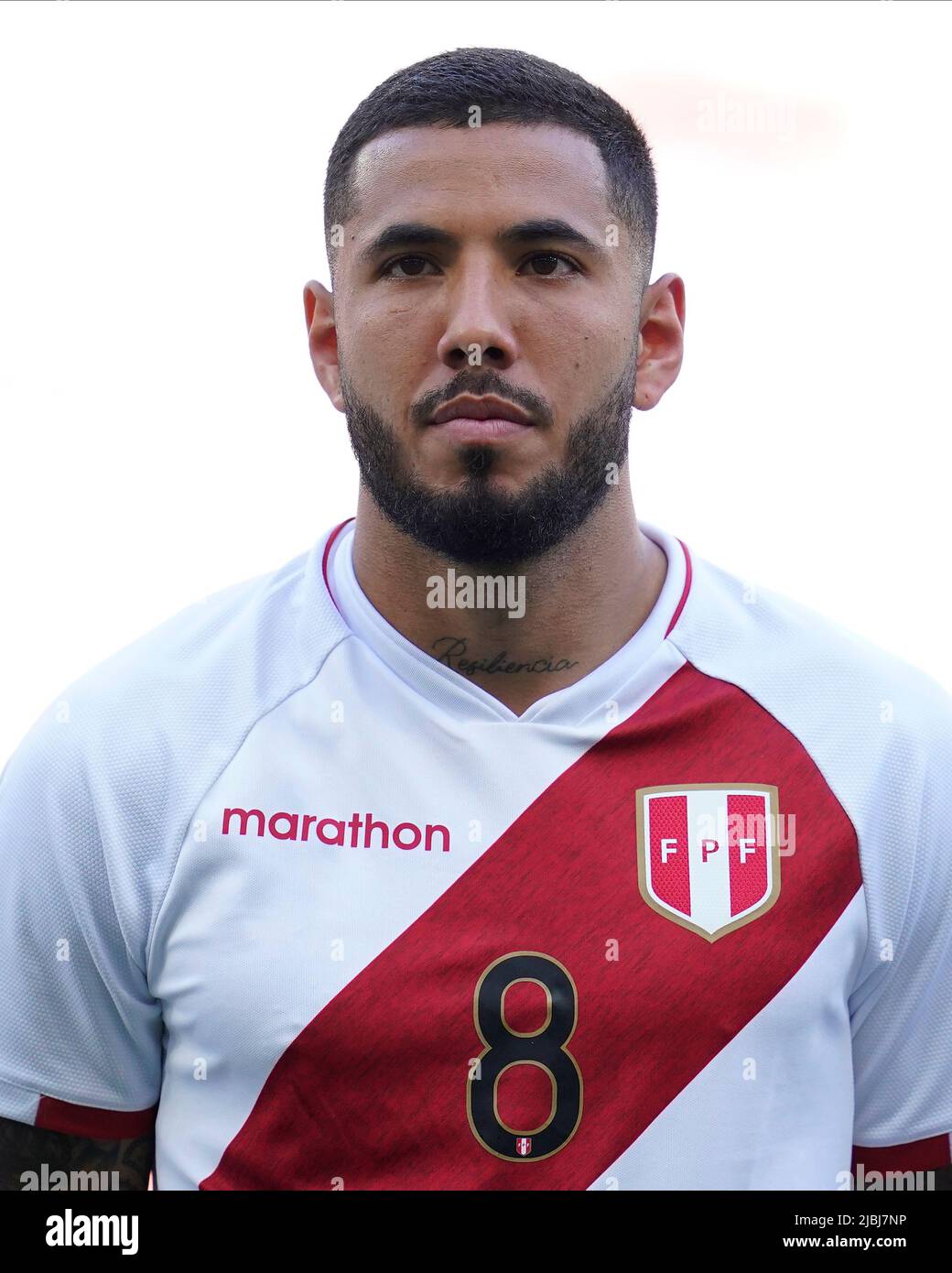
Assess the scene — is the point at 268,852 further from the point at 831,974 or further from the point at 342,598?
the point at 831,974

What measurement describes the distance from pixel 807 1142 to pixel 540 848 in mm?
618

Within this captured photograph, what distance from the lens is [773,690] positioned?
2586 mm

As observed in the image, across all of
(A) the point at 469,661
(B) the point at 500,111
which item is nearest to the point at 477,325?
(B) the point at 500,111

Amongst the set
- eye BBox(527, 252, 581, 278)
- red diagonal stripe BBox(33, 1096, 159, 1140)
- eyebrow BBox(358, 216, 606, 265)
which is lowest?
red diagonal stripe BBox(33, 1096, 159, 1140)

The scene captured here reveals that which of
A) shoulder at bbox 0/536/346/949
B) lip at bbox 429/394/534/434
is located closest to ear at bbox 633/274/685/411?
lip at bbox 429/394/534/434

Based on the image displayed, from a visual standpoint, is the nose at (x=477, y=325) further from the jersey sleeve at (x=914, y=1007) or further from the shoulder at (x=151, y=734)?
the jersey sleeve at (x=914, y=1007)

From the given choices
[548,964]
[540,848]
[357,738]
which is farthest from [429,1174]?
[357,738]

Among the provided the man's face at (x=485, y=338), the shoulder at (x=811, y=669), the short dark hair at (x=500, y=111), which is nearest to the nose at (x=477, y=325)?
the man's face at (x=485, y=338)

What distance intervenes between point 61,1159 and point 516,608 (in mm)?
1172

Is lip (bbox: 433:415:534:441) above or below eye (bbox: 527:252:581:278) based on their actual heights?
below

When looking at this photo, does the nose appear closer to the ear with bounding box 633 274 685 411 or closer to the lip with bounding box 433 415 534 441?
the lip with bounding box 433 415 534 441

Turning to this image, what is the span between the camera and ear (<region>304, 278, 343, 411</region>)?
2.81 m

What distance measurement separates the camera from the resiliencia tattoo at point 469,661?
2564 millimetres

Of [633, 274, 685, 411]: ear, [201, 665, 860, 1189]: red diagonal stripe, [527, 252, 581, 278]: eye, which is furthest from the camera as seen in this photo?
[633, 274, 685, 411]: ear
